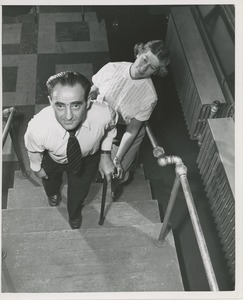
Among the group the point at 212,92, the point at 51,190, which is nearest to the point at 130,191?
the point at 51,190

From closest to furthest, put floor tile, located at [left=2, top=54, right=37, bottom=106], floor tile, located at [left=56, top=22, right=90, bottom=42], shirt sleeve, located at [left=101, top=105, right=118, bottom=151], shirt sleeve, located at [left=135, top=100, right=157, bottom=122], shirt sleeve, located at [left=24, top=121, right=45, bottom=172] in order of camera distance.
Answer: shirt sleeve, located at [left=24, top=121, right=45, bottom=172] → shirt sleeve, located at [left=101, top=105, right=118, bottom=151] → shirt sleeve, located at [left=135, top=100, right=157, bottom=122] → floor tile, located at [left=2, top=54, right=37, bottom=106] → floor tile, located at [left=56, top=22, right=90, bottom=42]

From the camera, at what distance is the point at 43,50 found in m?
4.34

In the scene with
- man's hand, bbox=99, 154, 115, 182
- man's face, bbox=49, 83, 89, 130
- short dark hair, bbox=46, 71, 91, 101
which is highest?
short dark hair, bbox=46, 71, 91, 101

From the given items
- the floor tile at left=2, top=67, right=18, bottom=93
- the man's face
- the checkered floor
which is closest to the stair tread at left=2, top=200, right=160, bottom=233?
the man's face

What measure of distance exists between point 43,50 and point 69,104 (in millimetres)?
2977

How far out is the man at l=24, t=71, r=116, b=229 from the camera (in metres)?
1.63

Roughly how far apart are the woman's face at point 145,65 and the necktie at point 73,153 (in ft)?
2.06

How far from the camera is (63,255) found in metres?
2.03

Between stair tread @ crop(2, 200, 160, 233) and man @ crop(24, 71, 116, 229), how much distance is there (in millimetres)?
95

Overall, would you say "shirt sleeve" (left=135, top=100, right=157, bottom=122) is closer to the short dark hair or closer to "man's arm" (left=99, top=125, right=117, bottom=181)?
"man's arm" (left=99, top=125, right=117, bottom=181)

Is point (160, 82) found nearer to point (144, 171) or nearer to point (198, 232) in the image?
point (144, 171)

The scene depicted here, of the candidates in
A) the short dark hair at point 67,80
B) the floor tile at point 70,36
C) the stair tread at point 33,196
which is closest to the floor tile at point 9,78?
the floor tile at point 70,36

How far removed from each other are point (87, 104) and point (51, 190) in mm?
947

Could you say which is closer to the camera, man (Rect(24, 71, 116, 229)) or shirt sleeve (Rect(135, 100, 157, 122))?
man (Rect(24, 71, 116, 229))
